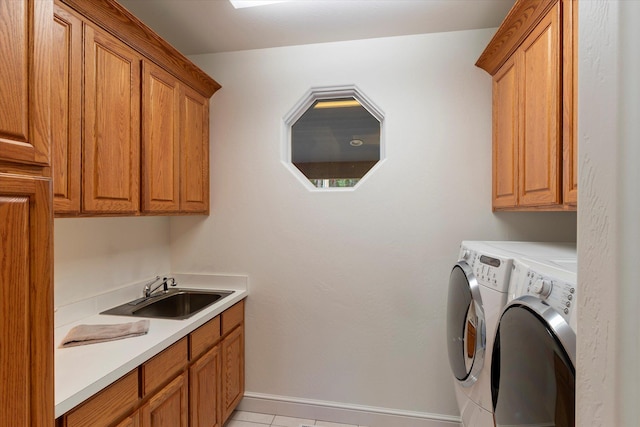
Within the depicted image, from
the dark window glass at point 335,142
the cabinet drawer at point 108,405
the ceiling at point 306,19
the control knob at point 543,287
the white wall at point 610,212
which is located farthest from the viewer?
the dark window glass at point 335,142

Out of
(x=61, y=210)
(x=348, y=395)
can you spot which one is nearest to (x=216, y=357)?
(x=348, y=395)

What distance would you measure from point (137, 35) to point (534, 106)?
1918 mm

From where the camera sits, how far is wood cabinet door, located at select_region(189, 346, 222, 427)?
1.64 meters

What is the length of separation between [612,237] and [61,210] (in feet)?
5.25

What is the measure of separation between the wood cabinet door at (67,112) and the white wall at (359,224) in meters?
1.06

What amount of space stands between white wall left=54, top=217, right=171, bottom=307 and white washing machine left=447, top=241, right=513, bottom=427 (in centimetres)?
192

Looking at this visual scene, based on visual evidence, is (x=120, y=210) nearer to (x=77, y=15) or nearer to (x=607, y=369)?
(x=77, y=15)

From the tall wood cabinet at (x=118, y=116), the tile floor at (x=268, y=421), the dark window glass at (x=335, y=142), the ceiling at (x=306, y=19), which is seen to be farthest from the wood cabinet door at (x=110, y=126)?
the tile floor at (x=268, y=421)

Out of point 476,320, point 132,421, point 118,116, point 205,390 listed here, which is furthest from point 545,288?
point 118,116

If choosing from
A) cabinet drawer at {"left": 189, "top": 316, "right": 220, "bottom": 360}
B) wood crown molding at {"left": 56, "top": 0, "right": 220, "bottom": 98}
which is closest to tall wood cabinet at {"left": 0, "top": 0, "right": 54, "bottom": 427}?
wood crown molding at {"left": 56, "top": 0, "right": 220, "bottom": 98}

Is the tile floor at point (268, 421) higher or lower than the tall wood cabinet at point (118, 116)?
lower

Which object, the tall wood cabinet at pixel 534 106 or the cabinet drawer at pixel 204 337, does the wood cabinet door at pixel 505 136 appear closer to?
the tall wood cabinet at pixel 534 106

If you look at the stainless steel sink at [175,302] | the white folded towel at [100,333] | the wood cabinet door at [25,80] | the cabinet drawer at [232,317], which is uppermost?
the wood cabinet door at [25,80]

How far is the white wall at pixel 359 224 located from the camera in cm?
204
